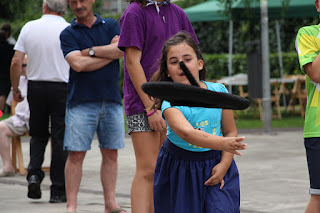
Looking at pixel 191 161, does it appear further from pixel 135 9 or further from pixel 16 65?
pixel 16 65

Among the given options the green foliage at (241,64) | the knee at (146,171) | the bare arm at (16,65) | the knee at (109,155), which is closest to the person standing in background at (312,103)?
the knee at (146,171)

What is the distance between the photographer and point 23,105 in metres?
8.51

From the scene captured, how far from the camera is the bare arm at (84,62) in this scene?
5684mm

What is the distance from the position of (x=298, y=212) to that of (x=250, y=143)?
5817 mm

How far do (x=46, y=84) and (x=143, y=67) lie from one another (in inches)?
91.9

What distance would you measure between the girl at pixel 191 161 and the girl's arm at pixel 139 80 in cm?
64

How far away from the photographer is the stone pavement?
630 cm

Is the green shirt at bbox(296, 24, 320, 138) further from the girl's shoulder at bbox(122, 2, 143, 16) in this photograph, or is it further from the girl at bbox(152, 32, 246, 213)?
the girl's shoulder at bbox(122, 2, 143, 16)

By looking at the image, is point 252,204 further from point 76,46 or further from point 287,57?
point 287,57

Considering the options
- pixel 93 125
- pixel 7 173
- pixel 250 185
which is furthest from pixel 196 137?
pixel 7 173

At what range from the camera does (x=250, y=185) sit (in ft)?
24.4

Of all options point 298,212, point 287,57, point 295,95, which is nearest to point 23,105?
point 298,212

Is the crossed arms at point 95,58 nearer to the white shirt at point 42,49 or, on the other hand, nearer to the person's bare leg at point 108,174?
the person's bare leg at point 108,174

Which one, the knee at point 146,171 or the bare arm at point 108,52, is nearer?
the knee at point 146,171
